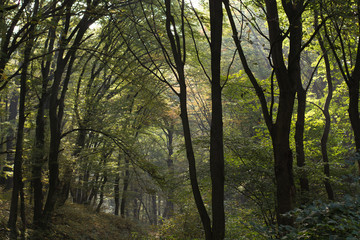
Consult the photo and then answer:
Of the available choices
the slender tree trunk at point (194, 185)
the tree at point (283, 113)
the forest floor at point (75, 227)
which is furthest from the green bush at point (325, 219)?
the forest floor at point (75, 227)

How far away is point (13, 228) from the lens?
7.57 meters

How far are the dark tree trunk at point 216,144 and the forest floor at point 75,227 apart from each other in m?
5.25

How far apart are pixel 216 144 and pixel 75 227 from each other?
8.57 m

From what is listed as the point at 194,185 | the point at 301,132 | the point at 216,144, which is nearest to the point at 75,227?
the point at 194,185

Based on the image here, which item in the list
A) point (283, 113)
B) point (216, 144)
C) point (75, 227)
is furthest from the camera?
point (75, 227)

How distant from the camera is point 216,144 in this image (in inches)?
177

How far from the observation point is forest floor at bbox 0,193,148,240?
8273mm

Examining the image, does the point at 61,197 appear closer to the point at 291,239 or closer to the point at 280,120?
the point at 280,120

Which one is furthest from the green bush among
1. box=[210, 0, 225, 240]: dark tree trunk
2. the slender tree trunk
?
the slender tree trunk

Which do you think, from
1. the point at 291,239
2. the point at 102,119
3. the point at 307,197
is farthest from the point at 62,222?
the point at 291,239

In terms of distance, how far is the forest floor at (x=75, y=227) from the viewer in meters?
8.27

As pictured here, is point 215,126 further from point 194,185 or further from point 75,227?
point 75,227

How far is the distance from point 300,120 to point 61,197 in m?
9.77

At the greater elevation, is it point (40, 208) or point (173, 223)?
point (40, 208)
